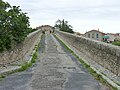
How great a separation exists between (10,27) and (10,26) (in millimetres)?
54

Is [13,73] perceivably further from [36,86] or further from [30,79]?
[36,86]

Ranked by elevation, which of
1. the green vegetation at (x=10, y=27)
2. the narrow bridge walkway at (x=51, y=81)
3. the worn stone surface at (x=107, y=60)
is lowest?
the narrow bridge walkway at (x=51, y=81)

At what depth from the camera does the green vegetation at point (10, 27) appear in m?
13.2

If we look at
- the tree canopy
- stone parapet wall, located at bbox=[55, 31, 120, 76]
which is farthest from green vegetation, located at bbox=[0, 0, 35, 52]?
stone parapet wall, located at bbox=[55, 31, 120, 76]

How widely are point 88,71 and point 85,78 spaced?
1691mm

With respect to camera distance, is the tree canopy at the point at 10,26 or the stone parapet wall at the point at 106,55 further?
the tree canopy at the point at 10,26

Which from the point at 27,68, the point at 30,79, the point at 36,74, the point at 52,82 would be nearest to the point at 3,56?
the point at 27,68

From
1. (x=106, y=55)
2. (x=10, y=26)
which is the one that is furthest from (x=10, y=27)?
(x=106, y=55)

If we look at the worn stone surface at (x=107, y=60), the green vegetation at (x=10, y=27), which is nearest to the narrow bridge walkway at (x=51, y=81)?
the worn stone surface at (x=107, y=60)

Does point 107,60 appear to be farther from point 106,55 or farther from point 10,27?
point 10,27

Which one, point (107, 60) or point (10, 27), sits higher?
point (10, 27)

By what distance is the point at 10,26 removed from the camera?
14375 mm

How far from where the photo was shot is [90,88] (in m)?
8.23

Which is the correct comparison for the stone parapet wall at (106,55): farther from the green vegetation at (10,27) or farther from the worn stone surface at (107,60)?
the green vegetation at (10,27)
